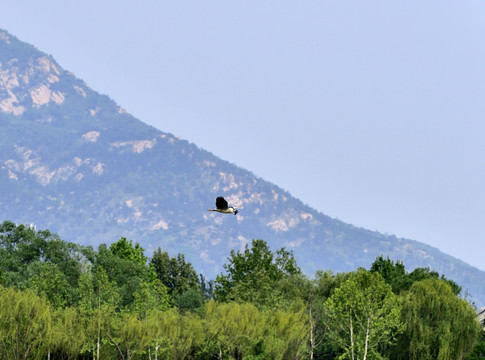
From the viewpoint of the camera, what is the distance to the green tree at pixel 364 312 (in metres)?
77.1

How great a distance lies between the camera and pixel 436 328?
8112 centimetres

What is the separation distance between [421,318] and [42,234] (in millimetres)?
48410

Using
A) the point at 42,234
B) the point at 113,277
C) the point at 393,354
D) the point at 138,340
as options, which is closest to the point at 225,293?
the point at 113,277

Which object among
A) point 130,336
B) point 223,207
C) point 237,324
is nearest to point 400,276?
point 237,324

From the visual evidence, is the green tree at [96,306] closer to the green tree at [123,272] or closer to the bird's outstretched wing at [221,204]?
the green tree at [123,272]

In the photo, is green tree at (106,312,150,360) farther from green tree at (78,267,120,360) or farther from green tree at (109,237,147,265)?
green tree at (109,237,147,265)

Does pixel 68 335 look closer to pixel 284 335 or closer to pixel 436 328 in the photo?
pixel 284 335

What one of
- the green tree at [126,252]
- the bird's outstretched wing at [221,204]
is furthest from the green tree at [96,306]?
the bird's outstretched wing at [221,204]

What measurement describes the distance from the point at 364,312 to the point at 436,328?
775 cm

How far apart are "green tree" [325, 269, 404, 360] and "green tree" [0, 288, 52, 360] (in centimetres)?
2402

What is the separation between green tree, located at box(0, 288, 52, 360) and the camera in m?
68.1

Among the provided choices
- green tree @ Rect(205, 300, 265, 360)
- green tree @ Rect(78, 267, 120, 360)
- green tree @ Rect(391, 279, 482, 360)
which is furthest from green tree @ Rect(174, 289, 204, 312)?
green tree @ Rect(205, 300, 265, 360)

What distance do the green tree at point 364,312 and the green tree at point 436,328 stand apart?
2.36 metres

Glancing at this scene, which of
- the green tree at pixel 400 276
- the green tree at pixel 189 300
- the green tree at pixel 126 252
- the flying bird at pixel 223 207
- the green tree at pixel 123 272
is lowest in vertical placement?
the green tree at pixel 189 300
